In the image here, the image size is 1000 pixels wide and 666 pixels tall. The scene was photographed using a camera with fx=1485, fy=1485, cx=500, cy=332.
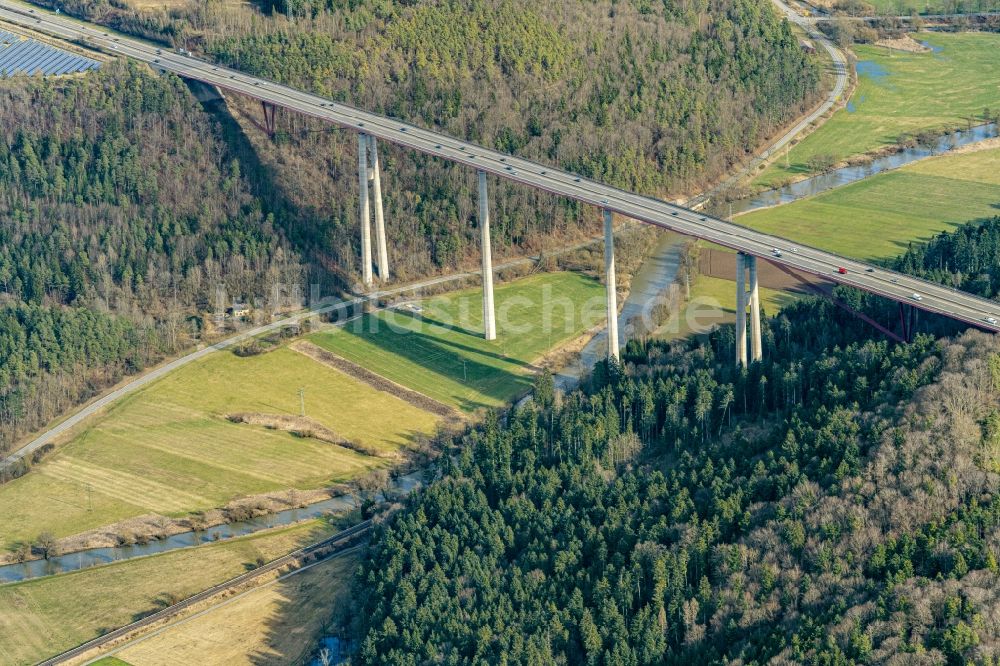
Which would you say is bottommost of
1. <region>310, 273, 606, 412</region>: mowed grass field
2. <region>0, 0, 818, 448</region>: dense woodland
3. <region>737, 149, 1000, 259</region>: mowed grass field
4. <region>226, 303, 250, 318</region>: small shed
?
<region>310, 273, 606, 412</region>: mowed grass field

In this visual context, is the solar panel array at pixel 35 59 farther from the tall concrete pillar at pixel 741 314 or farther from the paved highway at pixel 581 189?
the tall concrete pillar at pixel 741 314

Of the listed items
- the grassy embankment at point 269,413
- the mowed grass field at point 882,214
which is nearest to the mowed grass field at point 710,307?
the grassy embankment at point 269,413

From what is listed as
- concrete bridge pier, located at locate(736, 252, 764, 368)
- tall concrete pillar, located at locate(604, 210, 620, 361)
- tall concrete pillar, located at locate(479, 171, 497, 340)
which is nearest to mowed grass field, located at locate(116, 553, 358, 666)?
tall concrete pillar, located at locate(604, 210, 620, 361)

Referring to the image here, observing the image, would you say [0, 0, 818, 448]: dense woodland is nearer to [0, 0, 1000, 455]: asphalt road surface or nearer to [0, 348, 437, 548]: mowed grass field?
[0, 0, 1000, 455]: asphalt road surface

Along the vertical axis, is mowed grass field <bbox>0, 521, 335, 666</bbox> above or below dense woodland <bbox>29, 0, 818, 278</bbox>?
below

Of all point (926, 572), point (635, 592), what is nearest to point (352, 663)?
point (635, 592)

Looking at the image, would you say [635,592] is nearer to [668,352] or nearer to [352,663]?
[352,663]

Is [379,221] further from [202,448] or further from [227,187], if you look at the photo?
[202,448]
